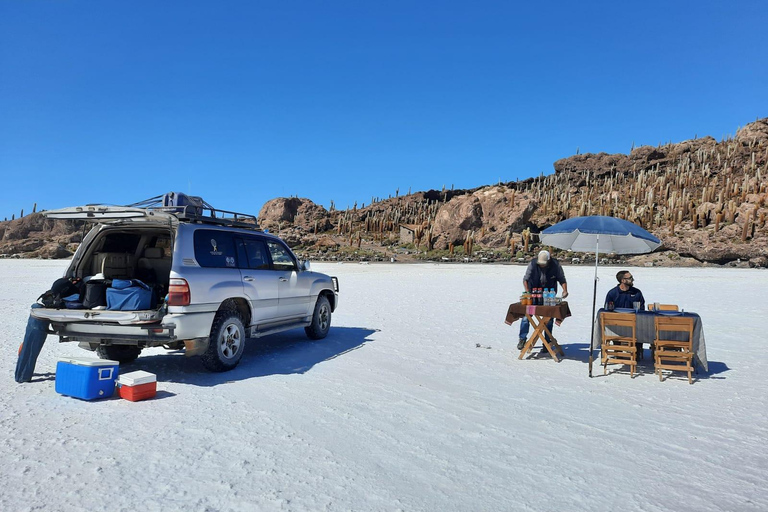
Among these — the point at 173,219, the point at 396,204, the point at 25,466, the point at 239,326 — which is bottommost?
the point at 25,466

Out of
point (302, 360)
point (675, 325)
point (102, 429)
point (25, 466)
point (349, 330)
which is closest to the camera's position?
point (25, 466)

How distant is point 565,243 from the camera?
9.34 m

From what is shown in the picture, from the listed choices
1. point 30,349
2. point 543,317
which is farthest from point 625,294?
point 30,349

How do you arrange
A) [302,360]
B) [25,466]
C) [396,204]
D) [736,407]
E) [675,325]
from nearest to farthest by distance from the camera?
[25,466], [736,407], [675,325], [302,360], [396,204]

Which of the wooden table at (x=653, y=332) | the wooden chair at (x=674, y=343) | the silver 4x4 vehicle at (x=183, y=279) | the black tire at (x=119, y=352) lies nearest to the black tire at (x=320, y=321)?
the silver 4x4 vehicle at (x=183, y=279)

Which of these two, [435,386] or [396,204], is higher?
[396,204]

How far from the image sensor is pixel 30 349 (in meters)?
6.69

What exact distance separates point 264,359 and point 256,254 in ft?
5.29

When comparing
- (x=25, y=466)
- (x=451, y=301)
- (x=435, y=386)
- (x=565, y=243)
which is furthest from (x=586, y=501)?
(x=451, y=301)

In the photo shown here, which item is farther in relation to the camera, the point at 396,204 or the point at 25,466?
the point at 396,204

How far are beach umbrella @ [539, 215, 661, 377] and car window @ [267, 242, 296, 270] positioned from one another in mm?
4153

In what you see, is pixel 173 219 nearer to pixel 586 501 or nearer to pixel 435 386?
pixel 435 386

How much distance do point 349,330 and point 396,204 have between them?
3507 inches

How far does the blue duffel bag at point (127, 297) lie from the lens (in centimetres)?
659
